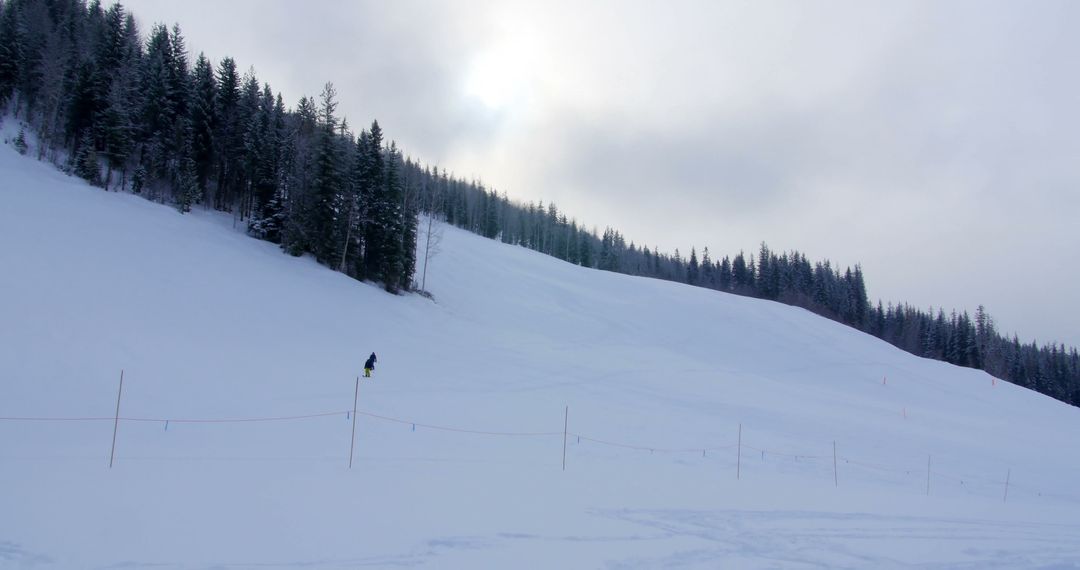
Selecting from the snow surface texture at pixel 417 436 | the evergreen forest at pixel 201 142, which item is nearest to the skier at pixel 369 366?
the snow surface texture at pixel 417 436

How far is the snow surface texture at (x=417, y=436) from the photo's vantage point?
7.98 m

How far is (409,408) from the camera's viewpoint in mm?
18203

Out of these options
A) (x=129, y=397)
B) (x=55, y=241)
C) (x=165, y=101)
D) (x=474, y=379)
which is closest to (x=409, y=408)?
(x=474, y=379)

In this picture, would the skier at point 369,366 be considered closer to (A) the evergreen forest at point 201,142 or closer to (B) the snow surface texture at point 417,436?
(B) the snow surface texture at point 417,436

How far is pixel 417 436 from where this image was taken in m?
15.2

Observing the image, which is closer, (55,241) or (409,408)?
(409,408)

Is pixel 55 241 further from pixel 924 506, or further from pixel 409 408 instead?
pixel 924 506

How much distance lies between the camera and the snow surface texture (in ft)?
26.2

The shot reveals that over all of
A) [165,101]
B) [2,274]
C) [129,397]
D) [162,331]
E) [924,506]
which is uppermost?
[165,101]

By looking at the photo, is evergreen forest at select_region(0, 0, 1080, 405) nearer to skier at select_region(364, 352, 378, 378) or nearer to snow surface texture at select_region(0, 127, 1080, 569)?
snow surface texture at select_region(0, 127, 1080, 569)

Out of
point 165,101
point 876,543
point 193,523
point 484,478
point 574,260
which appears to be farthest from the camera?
point 574,260

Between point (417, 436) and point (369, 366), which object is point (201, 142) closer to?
point (369, 366)

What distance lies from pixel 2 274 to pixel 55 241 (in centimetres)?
525

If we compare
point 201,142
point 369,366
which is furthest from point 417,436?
point 201,142
